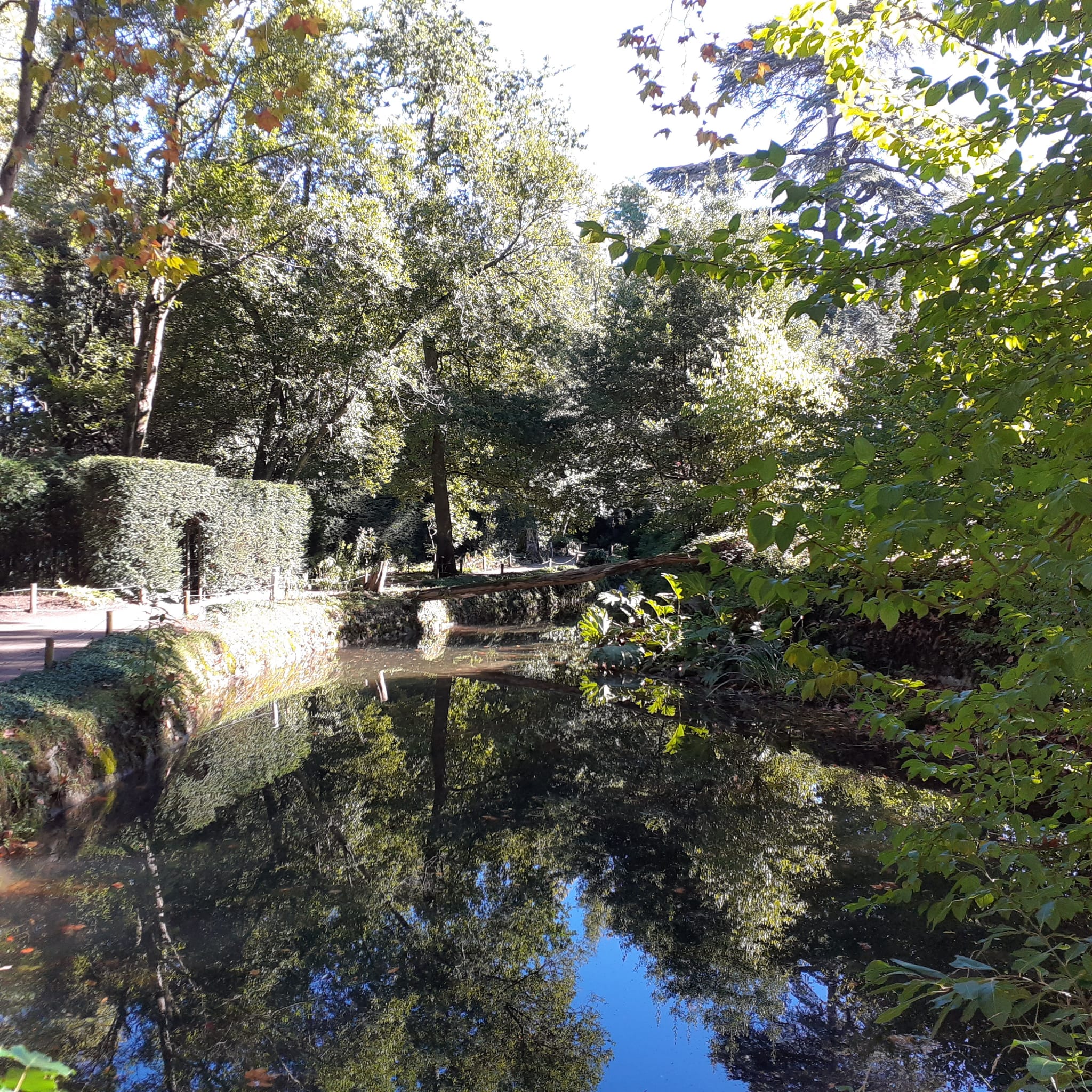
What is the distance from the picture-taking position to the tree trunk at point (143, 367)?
45.5 feet

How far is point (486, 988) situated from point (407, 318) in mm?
15851

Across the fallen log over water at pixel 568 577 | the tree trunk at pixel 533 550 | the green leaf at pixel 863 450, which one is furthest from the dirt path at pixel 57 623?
the tree trunk at pixel 533 550

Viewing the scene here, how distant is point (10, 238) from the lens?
41.4ft

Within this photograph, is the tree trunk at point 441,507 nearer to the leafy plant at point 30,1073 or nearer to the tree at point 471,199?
the tree at point 471,199

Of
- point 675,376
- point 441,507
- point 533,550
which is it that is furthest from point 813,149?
point 533,550

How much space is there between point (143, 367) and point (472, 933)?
45.6ft

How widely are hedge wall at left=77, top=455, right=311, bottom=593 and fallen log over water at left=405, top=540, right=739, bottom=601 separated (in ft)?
12.5

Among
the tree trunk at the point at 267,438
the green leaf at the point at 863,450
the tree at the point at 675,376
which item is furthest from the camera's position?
the tree trunk at the point at 267,438

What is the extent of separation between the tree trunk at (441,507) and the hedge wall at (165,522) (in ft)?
17.9

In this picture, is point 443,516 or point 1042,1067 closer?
point 1042,1067

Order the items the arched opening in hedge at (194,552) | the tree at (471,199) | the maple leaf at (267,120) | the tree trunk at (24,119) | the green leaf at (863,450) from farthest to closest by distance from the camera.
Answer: the tree at (471,199) → the arched opening in hedge at (194,552) → the tree trunk at (24,119) → the maple leaf at (267,120) → the green leaf at (863,450)

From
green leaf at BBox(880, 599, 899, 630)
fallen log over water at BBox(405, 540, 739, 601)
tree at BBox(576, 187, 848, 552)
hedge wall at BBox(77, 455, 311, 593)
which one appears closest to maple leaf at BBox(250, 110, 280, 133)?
green leaf at BBox(880, 599, 899, 630)

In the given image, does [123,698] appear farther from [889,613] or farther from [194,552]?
[194,552]

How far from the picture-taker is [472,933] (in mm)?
4043
